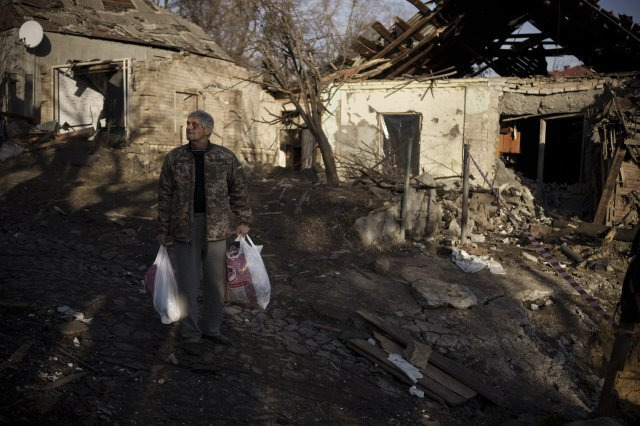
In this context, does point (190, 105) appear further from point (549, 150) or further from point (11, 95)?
point (549, 150)

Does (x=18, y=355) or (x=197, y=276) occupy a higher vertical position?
(x=197, y=276)

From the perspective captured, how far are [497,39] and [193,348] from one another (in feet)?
44.3

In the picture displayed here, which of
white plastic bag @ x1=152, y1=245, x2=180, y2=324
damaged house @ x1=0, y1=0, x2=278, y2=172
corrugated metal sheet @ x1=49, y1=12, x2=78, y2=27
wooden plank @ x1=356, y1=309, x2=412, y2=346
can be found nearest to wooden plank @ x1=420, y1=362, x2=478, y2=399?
wooden plank @ x1=356, y1=309, x2=412, y2=346

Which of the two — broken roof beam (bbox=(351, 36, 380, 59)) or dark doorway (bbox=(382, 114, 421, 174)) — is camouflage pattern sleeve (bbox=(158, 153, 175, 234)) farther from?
broken roof beam (bbox=(351, 36, 380, 59))

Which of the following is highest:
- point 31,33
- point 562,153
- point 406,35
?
point 406,35

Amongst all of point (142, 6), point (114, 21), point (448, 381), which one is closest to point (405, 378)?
point (448, 381)

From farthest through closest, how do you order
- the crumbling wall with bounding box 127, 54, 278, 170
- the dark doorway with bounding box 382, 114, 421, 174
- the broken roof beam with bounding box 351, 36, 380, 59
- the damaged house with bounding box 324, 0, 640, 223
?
the crumbling wall with bounding box 127, 54, 278, 170, the broken roof beam with bounding box 351, 36, 380, 59, the dark doorway with bounding box 382, 114, 421, 174, the damaged house with bounding box 324, 0, 640, 223

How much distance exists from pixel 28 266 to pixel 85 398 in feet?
9.63

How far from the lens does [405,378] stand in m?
3.99

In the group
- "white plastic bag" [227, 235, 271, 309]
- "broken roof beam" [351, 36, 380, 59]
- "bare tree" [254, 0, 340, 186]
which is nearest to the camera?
"white plastic bag" [227, 235, 271, 309]

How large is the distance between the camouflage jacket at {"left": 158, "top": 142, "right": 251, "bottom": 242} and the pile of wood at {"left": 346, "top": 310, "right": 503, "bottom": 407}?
5.67 feet

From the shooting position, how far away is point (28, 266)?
16.9ft

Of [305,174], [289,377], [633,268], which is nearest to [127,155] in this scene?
[305,174]

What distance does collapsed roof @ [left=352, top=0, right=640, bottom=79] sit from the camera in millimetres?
11766
